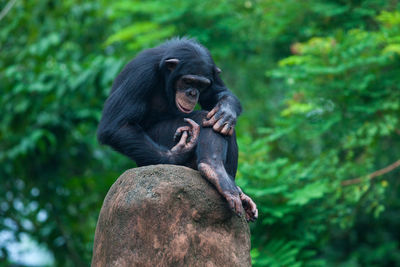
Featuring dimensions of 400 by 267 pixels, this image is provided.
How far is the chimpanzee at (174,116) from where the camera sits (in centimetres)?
424

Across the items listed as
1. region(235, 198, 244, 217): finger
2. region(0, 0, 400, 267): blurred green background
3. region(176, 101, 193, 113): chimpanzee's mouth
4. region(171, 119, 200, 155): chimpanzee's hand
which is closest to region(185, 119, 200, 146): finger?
region(171, 119, 200, 155): chimpanzee's hand

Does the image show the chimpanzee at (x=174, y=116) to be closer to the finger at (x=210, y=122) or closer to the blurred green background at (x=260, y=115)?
the finger at (x=210, y=122)

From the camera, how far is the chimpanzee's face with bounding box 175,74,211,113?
4434 millimetres

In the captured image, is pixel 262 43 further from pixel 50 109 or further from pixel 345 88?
pixel 50 109

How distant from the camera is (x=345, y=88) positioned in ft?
24.5

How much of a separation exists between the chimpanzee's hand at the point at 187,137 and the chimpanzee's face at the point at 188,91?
158 mm

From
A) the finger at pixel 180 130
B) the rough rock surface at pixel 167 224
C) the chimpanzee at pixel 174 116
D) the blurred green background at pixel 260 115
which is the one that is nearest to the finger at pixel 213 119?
the chimpanzee at pixel 174 116

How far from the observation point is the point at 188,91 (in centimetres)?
443

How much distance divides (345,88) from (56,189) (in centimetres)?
596

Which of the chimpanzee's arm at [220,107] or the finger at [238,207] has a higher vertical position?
the chimpanzee's arm at [220,107]

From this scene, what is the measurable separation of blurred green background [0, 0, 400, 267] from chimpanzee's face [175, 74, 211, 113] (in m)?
1.98

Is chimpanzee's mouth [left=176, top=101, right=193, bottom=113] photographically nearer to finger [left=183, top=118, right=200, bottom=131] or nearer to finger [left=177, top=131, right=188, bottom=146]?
finger [left=183, top=118, right=200, bottom=131]

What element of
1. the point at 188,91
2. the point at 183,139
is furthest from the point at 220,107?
the point at 183,139

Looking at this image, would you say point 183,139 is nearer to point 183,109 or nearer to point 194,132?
point 194,132
